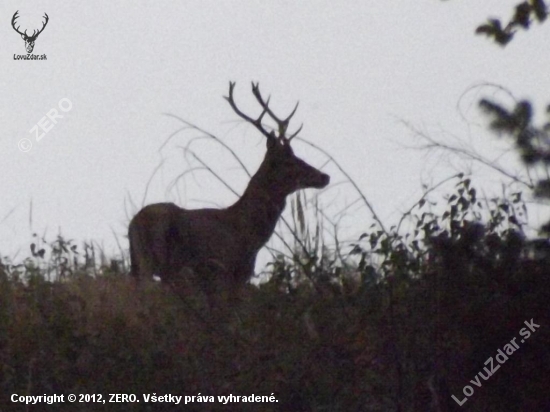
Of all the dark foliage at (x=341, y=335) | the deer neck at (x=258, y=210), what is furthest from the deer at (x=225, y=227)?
the dark foliage at (x=341, y=335)

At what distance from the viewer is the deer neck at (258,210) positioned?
1195cm

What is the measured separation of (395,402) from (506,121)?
177cm

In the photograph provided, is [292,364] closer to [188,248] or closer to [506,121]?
[506,121]

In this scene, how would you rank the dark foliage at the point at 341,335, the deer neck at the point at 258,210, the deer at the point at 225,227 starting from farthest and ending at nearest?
the deer neck at the point at 258,210, the deer at the point at 225,227, the dark foliage at the point at 341,335

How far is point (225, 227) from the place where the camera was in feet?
39.2

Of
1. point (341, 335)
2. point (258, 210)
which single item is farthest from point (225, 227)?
point (341, 335)

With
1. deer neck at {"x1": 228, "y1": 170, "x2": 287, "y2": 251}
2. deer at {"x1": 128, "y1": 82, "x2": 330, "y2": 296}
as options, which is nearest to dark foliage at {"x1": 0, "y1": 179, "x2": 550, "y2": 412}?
deer at {"x1": 128, "y1": 82, "x2": 330, "y2": 296}

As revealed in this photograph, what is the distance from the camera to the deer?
11266 millimetres

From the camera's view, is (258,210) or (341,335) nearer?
(341,335)

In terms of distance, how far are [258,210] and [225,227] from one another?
422 mm

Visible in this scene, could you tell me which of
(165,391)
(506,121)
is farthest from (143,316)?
(506,121)

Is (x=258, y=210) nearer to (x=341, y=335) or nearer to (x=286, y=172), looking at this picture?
(x=286, y=172)

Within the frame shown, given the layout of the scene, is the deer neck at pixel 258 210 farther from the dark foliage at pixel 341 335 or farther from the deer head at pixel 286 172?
the dark foliage at pixel 341 335

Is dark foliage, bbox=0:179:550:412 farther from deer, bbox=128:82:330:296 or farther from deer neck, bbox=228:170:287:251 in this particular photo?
deer neck, bbox=228:170:287:251
